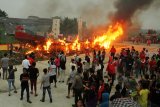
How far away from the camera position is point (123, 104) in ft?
25.7

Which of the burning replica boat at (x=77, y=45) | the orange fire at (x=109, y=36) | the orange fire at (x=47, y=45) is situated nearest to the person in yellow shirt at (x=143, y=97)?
the burning replica boat at (x=77, y=45)

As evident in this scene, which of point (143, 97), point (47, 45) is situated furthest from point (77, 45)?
point (143, 97)

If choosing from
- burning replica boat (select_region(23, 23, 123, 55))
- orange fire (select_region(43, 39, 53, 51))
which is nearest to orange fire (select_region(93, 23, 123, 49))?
burning replica boat (select_region(23, 23, 123, 55))

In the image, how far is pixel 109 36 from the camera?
36656 mm

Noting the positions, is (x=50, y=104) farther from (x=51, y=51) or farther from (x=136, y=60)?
(x=51, y=51)

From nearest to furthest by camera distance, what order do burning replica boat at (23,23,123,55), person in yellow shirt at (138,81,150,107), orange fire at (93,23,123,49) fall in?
person in yellow shirt at (138,81,150,107) < burning replica boat at (23,23,123,55) < orange fire at (93,23,123,49)

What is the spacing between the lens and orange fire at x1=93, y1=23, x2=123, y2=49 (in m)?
35.0

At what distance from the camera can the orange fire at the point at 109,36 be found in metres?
35.0

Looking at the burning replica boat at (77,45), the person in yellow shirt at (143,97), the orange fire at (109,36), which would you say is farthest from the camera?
the orange fire at (109,36)

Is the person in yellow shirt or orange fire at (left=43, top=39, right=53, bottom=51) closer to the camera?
the person in yellow shirt

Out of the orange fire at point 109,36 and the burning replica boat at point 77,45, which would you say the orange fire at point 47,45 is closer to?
the burning replica boat at point 77,45

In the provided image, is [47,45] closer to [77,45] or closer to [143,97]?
[77,45]

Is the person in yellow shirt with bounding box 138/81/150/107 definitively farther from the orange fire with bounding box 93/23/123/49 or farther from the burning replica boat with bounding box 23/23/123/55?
the orange fire with bounding box 93/23/123/49

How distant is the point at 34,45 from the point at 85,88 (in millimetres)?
Answer: 20365
